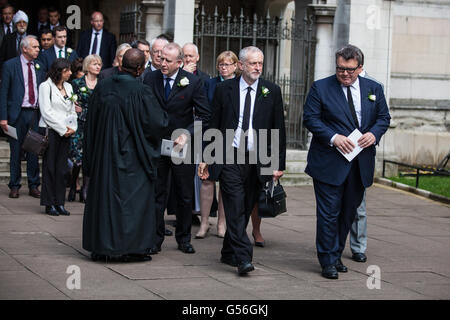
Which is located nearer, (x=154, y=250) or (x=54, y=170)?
(x=154, y=250)

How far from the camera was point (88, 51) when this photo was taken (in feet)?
46.2

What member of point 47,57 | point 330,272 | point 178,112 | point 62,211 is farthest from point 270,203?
point 47,57

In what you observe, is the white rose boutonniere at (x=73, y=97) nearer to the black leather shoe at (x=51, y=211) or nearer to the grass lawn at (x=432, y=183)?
the black leather shoe at (x=51, y=211)

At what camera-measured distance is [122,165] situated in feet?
26.3

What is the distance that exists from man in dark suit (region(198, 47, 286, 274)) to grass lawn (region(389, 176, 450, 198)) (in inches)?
248

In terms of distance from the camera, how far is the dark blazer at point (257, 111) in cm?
823

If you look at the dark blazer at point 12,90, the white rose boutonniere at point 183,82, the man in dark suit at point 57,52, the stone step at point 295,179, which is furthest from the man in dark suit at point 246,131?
the stone step at point 295,179

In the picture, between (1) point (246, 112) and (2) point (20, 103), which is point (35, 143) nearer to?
(2) point (20, 103)

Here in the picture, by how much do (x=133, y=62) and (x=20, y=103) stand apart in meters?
4.13

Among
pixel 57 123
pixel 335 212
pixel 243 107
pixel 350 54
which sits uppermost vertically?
pixel 350 54

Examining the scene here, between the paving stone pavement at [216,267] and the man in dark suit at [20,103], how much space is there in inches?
23.6

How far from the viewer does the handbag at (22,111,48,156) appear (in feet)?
35.8

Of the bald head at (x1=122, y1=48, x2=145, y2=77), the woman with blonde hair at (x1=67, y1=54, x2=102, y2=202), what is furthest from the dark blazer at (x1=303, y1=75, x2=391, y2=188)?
the woman with blonde hair at (x1=67, y1=54, x2=102, y2=202)

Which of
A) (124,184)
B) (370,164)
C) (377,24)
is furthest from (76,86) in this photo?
(377,24)
